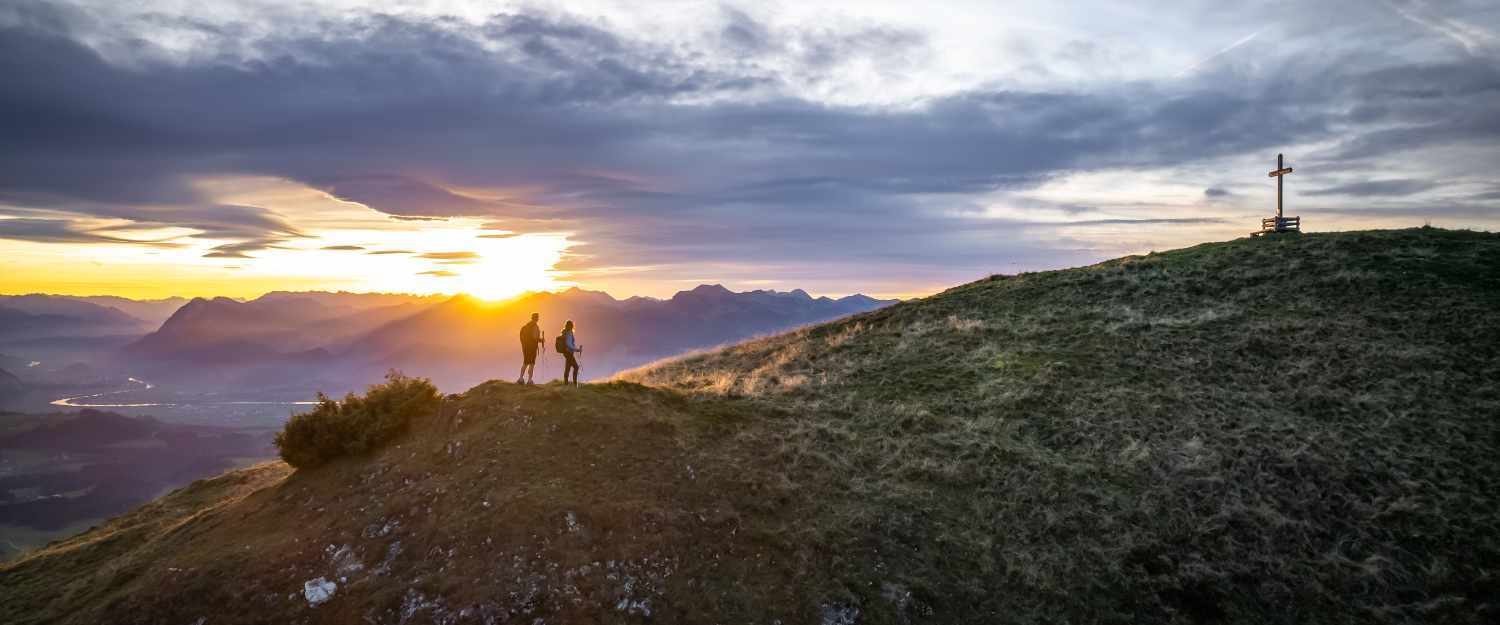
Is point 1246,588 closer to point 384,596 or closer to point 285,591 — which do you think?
point 384,596

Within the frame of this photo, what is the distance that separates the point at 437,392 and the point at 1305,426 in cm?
2053

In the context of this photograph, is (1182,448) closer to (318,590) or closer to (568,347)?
(568,347)

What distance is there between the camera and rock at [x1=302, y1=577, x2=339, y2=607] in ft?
31.6

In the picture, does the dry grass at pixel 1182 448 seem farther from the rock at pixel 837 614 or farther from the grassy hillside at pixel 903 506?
the rock at pixel 837 614

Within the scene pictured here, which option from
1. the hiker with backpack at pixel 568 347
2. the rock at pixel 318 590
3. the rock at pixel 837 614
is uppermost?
the hiker with backpack at pixel 568 347

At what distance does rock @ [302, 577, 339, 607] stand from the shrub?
4.12m

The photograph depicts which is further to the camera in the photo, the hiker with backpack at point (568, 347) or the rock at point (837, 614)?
the hiker with backpack at point (568, 347)

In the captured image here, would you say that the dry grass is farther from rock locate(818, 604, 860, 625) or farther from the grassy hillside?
rock locate(818, 604, 860, 625)

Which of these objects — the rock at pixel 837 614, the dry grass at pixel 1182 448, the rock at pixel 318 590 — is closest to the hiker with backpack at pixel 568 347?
the dry grass at pixel 1182 448

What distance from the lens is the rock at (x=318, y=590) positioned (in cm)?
962

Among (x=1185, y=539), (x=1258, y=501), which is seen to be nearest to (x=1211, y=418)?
(x=1258, y=501)

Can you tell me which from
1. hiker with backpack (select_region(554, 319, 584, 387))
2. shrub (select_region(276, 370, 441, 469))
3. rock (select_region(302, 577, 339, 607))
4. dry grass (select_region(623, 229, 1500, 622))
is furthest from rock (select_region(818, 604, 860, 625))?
shrub (select_region(276, 370, 441, 469))

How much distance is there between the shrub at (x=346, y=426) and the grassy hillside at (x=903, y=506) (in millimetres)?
412

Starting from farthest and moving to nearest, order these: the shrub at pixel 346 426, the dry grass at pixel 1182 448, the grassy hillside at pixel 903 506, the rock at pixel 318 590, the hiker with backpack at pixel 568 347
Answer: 1. the hiker with backpack at pixel 568 347
2. the shrub at pixel 346 426
3. the dry grass at pixel 1182 448
4. the grassy hillside at pixel 903 506
5. the rock at pixel 318 590
